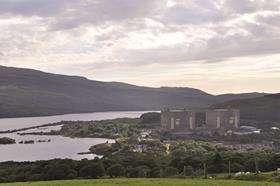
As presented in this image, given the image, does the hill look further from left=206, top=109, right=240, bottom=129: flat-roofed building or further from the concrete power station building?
the concrete power station building

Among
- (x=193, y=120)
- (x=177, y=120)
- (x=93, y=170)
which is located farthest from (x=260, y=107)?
(x=93, y=170)

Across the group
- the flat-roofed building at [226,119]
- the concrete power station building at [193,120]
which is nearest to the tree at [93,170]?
the concrete power station building at [193,120]

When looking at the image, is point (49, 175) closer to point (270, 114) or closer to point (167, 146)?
point (167, 146)

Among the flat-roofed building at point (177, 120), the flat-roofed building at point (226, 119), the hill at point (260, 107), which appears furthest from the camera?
the hill at point (260, 107)

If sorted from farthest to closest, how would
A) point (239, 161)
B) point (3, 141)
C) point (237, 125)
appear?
point (237, 125) → point (3, 141) → point (239, 161)

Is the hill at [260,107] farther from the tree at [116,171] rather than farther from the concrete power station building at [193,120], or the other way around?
the tree at [116,171]

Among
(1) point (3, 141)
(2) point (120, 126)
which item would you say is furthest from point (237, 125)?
(1) point (3, 141)
